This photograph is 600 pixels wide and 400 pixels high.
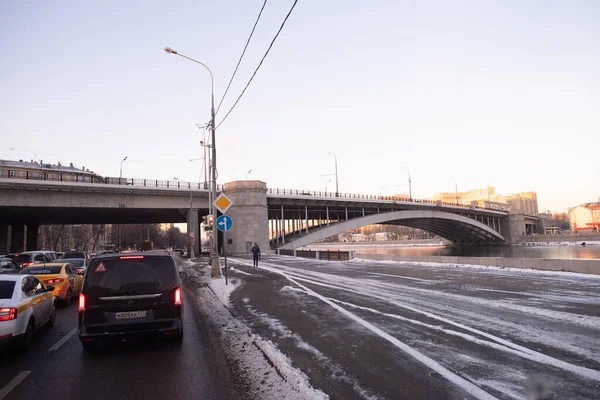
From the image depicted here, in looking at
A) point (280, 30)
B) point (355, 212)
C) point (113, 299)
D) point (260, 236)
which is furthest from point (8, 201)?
point (355, 212)

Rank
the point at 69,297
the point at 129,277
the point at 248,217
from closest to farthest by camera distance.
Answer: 1. the point at 129,277
2. the point at 69,297
3. the point at 248,217

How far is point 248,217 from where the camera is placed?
50812 mm

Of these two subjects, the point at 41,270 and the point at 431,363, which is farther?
the point at 41,270

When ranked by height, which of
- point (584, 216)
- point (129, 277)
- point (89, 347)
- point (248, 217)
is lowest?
point (89, 347)

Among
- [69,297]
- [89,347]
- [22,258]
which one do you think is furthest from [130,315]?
[22,258]

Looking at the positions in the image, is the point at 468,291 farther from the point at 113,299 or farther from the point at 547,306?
the point at 113,299

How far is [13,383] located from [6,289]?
7.42ft

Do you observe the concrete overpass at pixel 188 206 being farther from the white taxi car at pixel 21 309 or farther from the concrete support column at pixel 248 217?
the white taxi car at pixel 21 309

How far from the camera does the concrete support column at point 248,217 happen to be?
167 feet

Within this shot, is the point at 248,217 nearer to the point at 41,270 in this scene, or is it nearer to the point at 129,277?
the point at 41,270

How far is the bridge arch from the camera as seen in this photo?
59.3 metres

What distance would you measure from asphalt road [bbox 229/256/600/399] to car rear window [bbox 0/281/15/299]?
432cm

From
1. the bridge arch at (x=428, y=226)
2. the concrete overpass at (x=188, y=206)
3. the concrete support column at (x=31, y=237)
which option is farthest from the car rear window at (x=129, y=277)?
the concrete support column at (x=31, y=237)

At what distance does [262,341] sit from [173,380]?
1.91 m
